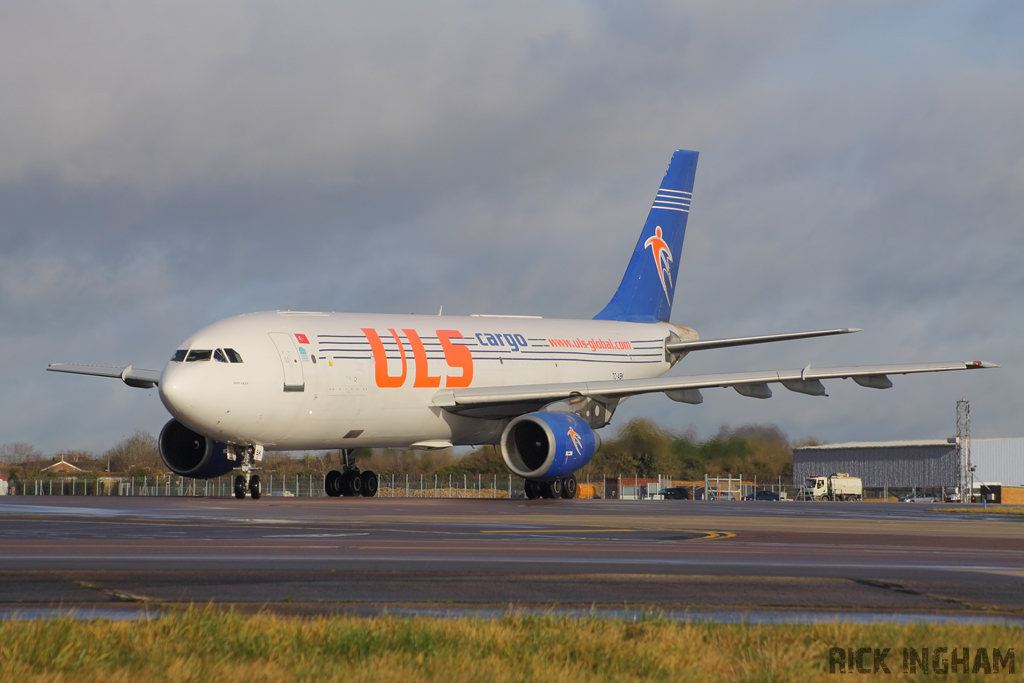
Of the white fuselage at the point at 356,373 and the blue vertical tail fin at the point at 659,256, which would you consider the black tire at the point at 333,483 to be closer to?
the white fuselage at the point at 356,373

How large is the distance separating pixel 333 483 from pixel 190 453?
411cm

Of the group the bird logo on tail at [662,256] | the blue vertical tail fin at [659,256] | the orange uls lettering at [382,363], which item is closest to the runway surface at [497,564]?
the orange uls lettering at [382,363]

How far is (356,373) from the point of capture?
98.2 feet

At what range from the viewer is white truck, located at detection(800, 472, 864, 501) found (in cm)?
6750

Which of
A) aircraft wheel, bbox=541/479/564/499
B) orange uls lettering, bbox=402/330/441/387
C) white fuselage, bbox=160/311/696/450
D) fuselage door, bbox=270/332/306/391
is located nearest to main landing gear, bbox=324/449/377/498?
white fuselage, bbox=160/311/696/450

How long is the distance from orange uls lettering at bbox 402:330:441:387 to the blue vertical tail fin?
10.8 metres

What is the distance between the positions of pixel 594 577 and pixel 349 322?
2184 cm

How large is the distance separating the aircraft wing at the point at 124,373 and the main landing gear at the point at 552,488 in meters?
10.2

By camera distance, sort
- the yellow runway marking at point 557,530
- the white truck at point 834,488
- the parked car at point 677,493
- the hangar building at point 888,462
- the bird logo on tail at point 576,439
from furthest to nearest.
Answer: the hangar building at point 888,462, the white truck at point 834,488, the parked car at point 677,493, the bird logo on tail at point 576,439, the yellow runway marking at point 557,530

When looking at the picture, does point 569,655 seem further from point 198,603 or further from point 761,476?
point 761,476

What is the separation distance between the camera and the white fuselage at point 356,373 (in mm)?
27609

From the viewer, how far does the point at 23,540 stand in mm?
13383

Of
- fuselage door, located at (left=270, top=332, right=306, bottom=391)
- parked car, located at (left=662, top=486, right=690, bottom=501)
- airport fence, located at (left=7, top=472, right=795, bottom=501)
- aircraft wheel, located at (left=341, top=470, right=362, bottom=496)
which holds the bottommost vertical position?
parked car, located at (left=662, top=486, right=690, bottom=501)

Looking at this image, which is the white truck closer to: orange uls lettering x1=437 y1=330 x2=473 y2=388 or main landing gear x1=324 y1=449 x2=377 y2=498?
main landing gear x1=324 y1=449 x2=377 y2=498
